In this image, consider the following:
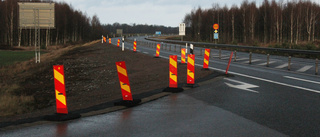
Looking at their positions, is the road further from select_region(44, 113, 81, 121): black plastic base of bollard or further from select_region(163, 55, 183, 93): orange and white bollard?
select_region(163, 55, 183, 93): orange and white bollard

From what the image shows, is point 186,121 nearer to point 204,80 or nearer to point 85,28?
point 204,80

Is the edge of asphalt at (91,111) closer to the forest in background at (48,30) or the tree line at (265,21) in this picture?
the forest in background at (48,30)

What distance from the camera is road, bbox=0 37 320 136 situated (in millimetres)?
5352

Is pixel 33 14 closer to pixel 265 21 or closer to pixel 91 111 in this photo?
pixel 91 111

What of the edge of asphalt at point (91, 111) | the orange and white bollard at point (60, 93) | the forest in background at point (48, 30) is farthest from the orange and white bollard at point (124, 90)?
the forest in background at point (48, 30)

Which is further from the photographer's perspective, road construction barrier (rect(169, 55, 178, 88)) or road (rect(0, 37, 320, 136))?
road construction barrier (rect(169, 55, 178, 88))

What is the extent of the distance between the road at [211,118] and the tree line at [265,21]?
210ft

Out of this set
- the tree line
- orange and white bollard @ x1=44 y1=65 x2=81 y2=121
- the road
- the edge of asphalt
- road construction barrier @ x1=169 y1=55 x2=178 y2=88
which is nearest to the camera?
the road

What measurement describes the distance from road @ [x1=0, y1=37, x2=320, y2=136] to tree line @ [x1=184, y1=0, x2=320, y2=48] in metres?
64.1

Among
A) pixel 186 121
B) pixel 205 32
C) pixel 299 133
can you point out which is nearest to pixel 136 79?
pixel 186 121

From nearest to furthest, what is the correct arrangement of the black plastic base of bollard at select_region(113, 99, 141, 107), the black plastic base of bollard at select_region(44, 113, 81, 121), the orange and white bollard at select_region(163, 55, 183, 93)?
the black plastic base of bollard at select_region(44, 113, 81, 121) → the black plastic base of bollard at select_region(113, 99, 141, 107) → the orange and white bollard at select_region(163, 55, 183, 93)

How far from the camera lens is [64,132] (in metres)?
5.42

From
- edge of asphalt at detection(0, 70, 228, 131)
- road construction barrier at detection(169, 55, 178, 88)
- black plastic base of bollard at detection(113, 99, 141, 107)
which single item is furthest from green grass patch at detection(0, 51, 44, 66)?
black plastic base of bollard at detection(113, 99, 141, 107)

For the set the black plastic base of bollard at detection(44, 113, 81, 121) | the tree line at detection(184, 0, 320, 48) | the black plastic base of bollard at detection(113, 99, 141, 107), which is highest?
the tree line at detection(184, 0, 320, 48)
